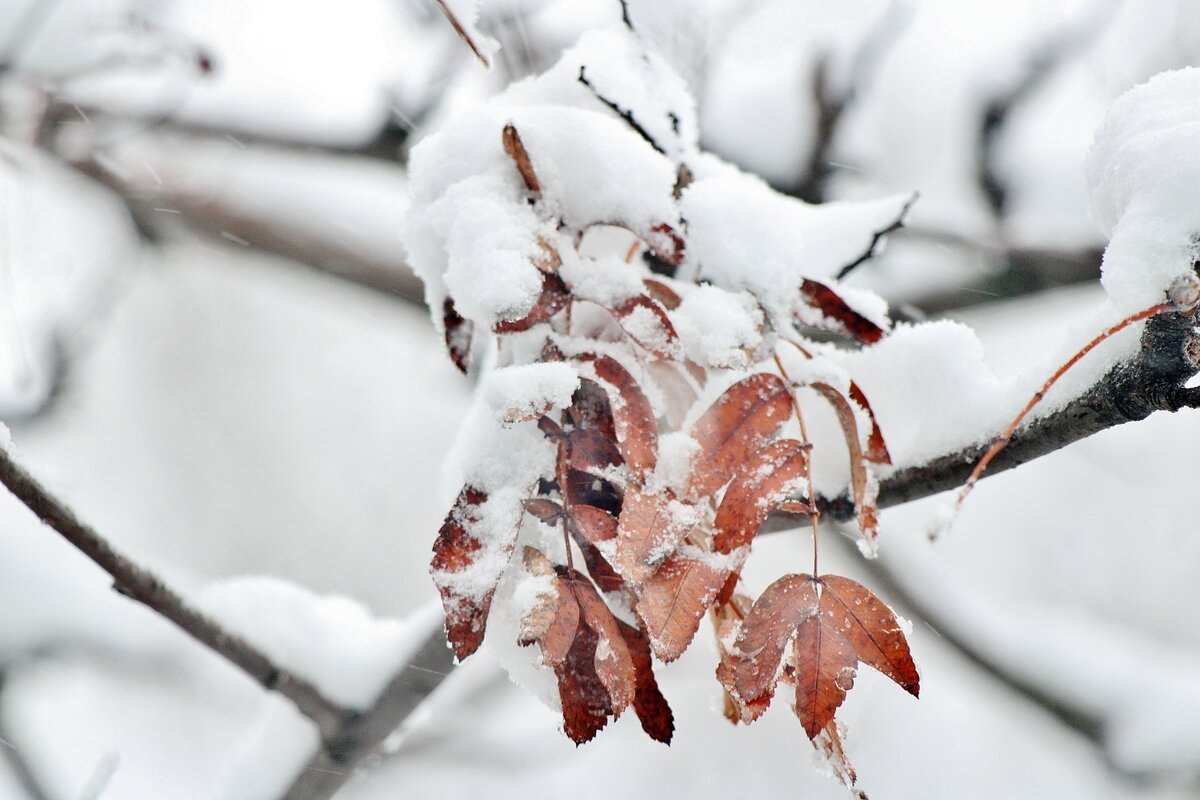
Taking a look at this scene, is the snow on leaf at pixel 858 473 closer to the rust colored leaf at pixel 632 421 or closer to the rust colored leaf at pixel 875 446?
the rust colored leaf at pixel 875 446

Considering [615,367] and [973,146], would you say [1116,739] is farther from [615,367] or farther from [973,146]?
[615,367]

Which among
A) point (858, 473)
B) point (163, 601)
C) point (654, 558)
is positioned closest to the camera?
point (654, 558)

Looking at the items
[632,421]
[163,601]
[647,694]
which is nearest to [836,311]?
[632,421]

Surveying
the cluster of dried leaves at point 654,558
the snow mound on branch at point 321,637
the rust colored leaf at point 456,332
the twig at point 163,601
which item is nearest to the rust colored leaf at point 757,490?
the cluster of dried leaves at point 654,558

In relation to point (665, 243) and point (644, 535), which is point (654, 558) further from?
point (665, 243)

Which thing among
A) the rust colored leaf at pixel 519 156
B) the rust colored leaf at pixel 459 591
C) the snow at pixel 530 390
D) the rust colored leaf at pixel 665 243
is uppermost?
the rust colored leaf at pixel 665 243

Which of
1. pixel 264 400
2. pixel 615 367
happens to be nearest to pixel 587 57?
pixel 615 367

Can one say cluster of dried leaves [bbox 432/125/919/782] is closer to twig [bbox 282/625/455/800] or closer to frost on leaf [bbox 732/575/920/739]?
frost on leaf [bbox 732/575/920/739]
